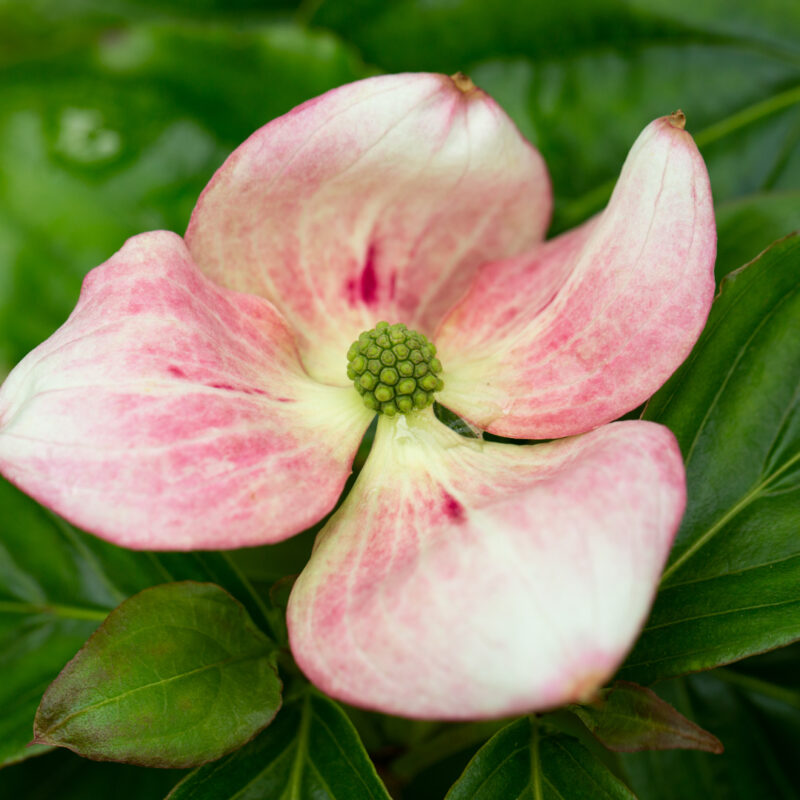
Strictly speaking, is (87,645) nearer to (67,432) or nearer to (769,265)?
(67,432)

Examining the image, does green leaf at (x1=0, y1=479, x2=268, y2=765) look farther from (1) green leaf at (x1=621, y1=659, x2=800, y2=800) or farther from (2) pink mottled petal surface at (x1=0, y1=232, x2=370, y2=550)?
(1) green leaf at (x1=621, y1=659, x2=800, y2=800)

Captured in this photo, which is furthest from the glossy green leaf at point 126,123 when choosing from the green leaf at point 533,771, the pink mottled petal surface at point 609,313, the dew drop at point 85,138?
the green leaf at point 533,771

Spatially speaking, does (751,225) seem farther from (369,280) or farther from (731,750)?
Answer: (731,750)

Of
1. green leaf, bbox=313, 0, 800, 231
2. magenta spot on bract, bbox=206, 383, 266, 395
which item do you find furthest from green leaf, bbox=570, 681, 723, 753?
green leaf, bbox=313, 0, 800, 231

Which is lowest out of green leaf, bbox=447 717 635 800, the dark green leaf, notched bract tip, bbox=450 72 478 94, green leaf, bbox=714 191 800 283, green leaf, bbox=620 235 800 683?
the dark green leaf

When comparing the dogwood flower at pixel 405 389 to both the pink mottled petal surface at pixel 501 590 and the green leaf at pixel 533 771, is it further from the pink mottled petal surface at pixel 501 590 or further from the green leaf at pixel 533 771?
the green leaf at pixel 533 771
